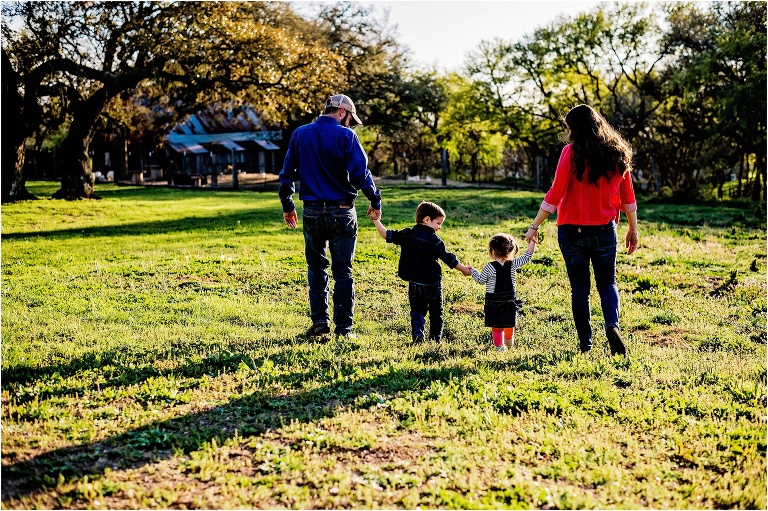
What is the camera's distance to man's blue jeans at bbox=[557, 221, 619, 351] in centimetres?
614

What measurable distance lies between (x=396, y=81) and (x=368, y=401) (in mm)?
38840

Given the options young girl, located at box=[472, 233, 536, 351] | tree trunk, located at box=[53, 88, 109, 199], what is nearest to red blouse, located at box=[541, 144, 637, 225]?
young girl, located at box=[472, 233, 536, 351]

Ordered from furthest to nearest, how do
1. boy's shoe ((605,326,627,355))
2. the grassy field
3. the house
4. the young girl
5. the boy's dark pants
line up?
the house < the boy's dark pants < the young girl < boy's shoe ((605,326,627,355)) < the grassy field

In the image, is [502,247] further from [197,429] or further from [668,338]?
[197,429]

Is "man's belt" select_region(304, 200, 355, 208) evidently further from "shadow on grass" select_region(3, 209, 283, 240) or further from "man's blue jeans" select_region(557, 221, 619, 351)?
"shadow on grass" select_region(3, 209, 283, 240)

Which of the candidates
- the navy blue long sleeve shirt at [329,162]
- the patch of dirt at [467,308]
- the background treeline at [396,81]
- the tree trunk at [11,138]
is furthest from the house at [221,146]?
the navy blue long sleeve shirt at [329,162]

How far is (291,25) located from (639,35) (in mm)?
19200

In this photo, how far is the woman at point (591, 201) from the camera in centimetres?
598

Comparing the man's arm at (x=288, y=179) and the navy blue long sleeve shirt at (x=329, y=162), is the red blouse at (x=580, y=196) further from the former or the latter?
the man's arm at (x=288, y=179)

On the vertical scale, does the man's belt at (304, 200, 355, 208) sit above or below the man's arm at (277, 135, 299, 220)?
below

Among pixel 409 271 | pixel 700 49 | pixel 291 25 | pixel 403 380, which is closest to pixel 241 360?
pixel 403 380

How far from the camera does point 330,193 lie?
6.55m

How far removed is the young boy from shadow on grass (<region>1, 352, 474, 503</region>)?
135cm

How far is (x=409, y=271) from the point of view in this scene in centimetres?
686
